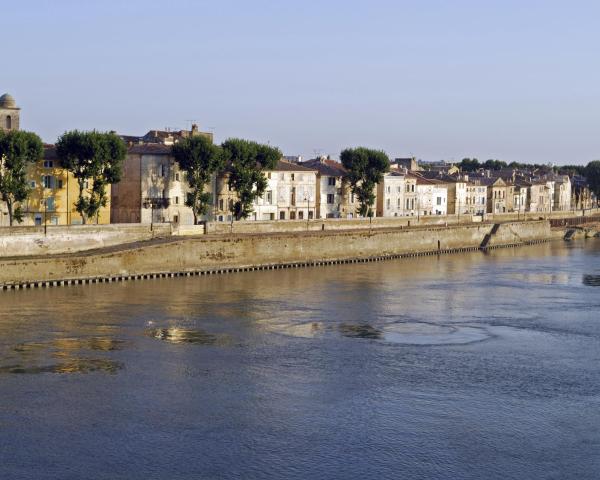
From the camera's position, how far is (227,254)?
66.4m

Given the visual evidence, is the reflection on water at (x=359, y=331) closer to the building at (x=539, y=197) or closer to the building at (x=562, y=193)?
the building at (x=539, y=197)

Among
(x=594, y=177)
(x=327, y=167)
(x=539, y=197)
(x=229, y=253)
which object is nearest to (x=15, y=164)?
(x=229, y=253)

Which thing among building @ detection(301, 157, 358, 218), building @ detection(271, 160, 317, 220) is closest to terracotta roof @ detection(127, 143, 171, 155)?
building @ detection(271, 160, 317, 220)

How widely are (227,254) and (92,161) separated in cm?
1085

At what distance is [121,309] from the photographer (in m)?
47.8

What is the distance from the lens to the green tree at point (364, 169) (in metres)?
90.1

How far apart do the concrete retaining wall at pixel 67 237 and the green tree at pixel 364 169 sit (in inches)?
1127

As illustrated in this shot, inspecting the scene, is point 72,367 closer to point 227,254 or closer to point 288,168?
point 227,254

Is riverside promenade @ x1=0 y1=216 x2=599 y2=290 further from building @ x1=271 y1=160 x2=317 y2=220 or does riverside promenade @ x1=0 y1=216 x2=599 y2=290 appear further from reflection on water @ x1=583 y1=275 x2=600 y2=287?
reflection on water @ x1=583 y1=275 x2=600 y2=287

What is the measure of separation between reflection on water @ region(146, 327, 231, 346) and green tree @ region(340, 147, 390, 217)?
160 feet

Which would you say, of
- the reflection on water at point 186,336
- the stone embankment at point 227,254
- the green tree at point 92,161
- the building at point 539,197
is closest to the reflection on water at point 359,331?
the reflection on water at point 186,336

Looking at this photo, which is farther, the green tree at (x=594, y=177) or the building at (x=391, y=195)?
the green tree at (x=594, y=177)

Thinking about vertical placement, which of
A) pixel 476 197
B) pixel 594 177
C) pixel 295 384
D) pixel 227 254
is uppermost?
pixel 594 177

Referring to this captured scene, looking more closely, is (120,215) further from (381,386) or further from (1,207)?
(381,386)
